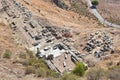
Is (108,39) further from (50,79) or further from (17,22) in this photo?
(50,79)

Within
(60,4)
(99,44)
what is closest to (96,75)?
(99,44)

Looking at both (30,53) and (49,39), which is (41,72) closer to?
(30,53)

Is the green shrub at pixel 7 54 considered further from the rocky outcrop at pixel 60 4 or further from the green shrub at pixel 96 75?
the rocky outcrop at pixel 60 4

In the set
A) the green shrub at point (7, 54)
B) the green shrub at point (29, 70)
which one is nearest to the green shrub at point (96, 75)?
the green shrub at point (29, 70)

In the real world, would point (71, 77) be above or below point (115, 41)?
above

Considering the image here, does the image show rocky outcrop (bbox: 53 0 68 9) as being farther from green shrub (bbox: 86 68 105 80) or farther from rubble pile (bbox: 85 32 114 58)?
green shrub (bbox: 86 68 105 80)

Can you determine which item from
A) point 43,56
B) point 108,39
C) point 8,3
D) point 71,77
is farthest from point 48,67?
point 8,3

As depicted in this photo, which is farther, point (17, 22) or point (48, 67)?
point (17, 22)

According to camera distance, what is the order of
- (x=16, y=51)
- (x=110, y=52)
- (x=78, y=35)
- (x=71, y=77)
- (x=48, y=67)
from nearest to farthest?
1. (x=71, y=77)
2. (x=48, y=67)
3. (x=16, y=51)
4. (x=110, y=52)
5. (x=78, y=35)

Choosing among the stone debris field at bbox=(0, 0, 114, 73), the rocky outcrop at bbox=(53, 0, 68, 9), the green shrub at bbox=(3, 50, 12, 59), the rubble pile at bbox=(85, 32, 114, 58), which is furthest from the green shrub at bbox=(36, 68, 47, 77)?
the rocky outcrop at bbox=(53, 0, 68, 9)
